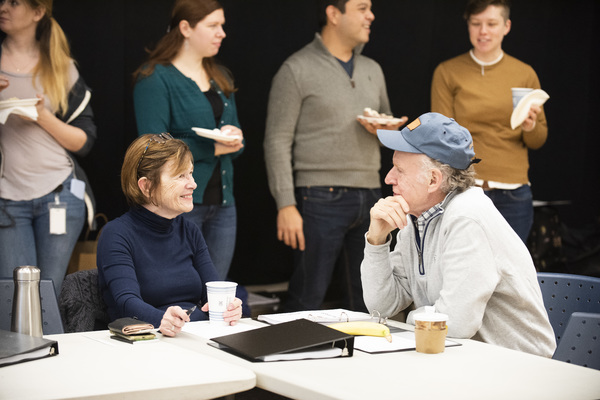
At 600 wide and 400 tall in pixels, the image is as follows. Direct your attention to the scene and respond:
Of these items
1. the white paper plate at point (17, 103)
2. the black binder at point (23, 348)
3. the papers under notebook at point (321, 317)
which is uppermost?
the white paper plate at point (17, 103)

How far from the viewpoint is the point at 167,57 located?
3.69 metres

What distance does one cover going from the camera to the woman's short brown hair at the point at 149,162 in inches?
105

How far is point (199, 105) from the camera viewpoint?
143 inches

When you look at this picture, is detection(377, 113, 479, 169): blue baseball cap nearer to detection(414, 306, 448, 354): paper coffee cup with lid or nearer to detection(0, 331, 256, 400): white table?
detection(414, 306, 448, 354): paper coffee cup with lid

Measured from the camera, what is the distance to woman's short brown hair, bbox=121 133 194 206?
8.73 feet

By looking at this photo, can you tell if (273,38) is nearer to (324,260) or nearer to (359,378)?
(324,260)

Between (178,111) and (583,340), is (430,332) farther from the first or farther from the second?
(178,111)

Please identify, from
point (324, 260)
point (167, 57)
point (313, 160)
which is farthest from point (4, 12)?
point (324, 260)

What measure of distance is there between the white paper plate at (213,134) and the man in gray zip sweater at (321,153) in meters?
0.48

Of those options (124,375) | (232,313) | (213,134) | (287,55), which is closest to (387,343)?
(232,313)

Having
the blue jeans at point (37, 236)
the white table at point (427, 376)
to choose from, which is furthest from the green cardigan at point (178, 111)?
the white table at point (427, 376)

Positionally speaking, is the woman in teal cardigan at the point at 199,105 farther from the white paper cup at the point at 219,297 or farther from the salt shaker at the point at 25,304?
the salt shaker at the point at 25,304

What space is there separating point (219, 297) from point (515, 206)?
232cm

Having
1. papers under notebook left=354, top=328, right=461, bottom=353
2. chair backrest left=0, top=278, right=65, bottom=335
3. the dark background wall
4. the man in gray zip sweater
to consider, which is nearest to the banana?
papers under notebook left=354, top=328, right=461, bottom=353
